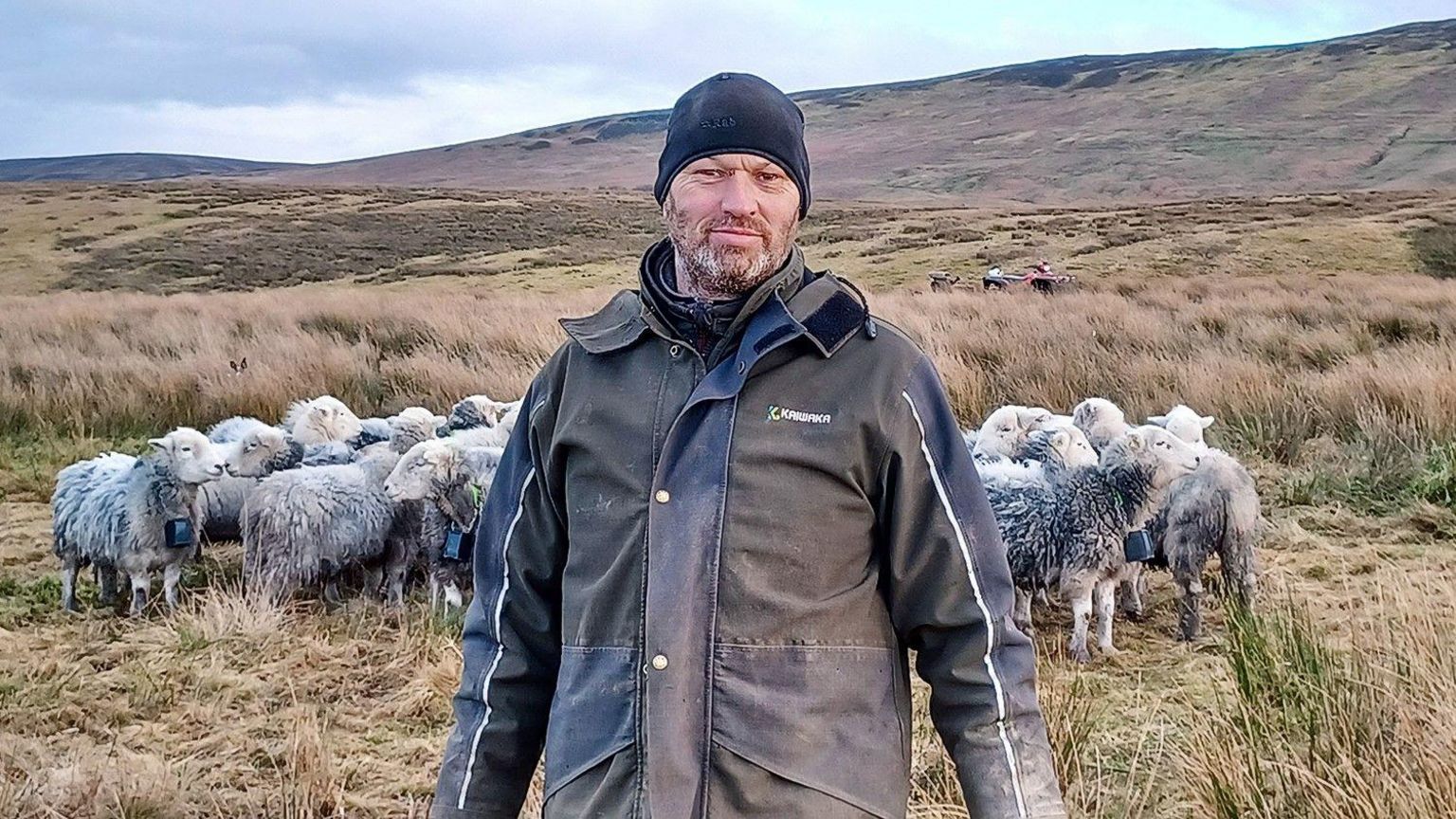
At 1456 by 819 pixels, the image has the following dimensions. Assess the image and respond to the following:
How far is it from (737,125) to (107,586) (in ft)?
21.5

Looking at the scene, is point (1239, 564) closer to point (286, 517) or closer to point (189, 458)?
point (286, 517)

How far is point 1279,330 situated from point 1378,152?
266ft

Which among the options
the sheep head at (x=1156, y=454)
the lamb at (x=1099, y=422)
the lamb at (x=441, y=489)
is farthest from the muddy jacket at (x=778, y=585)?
the lamb at (x=1099, y=422)

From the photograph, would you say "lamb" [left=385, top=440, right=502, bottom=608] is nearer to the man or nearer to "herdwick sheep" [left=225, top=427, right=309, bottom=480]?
"herdwick sheep" [left=225, top=427, right=309, bottom=480]

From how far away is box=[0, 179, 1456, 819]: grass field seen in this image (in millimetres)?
4094

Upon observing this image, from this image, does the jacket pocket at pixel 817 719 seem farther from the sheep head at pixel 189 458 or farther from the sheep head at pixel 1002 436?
the sheep head at pixel 189 458

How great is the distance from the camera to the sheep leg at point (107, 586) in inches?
300

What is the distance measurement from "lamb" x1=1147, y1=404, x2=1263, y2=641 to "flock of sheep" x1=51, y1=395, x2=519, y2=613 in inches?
148

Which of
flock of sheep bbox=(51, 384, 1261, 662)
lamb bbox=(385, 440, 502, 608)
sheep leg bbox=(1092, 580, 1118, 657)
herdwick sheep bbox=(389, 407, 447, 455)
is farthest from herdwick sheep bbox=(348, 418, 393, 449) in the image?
sheep leg bbox=(1092, 580, 1118, 657)

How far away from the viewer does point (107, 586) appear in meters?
7.66

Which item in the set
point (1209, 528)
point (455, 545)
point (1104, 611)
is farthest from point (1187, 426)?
point (455, 545)

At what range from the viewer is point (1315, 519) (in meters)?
8.38

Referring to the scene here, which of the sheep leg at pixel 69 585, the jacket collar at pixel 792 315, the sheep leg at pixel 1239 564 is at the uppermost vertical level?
the jacket collar at pixel 792 315

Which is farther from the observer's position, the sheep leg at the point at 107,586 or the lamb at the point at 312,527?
the sheep leg at the point at 107,586
